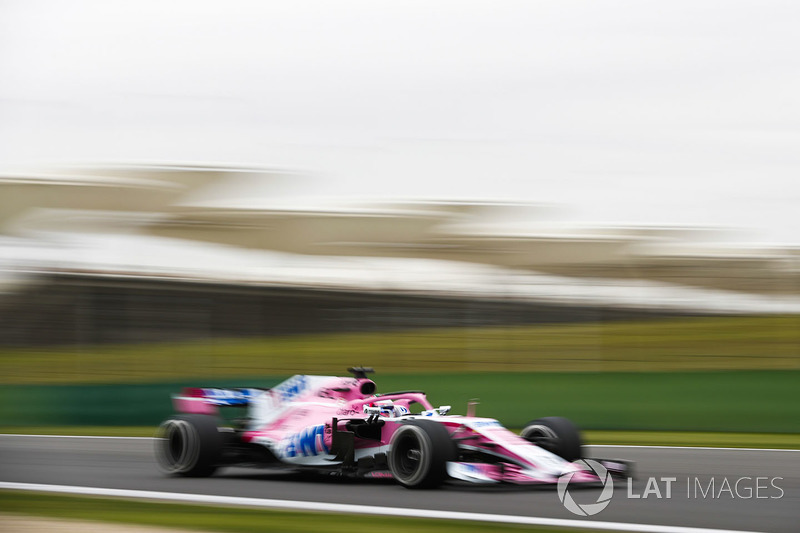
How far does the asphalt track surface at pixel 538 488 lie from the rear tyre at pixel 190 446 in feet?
0.45

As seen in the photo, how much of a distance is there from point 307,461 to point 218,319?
42.2ft

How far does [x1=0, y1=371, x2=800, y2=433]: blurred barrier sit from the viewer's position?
45.3 ft

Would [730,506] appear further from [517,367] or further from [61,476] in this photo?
[517,367]

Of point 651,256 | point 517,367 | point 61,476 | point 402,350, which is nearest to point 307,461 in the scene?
point 61,476

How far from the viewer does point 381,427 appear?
7812 mm

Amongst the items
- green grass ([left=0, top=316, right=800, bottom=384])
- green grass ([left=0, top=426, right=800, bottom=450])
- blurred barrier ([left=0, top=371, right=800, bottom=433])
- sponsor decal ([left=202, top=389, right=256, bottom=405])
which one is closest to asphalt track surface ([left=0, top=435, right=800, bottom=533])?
sponsor decal ([left=202, top=389, right=256, bottom=405])

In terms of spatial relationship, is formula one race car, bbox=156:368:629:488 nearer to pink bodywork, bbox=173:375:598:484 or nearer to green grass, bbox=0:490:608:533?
pink bodywork, bbox=173:375:598:484

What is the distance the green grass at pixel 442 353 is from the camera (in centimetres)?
1653

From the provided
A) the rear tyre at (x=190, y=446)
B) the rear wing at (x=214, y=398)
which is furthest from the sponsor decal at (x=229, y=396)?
the rear tyre at (x=190, y=446)

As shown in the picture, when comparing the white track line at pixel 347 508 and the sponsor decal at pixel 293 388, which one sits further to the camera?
the sponsor decal at pixel 293 388

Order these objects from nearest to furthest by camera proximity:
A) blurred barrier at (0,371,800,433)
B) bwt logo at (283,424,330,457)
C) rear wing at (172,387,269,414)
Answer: bwt logo at (283,424,330,457), rear wing at (172,387,269,414), blurred barrier at (0,371,800,433)

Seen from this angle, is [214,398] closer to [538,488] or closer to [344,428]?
[344,428]

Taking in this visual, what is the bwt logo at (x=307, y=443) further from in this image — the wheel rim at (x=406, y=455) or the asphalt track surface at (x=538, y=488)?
the wheel rim at (x=406, y=455)

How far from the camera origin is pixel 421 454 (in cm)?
714
